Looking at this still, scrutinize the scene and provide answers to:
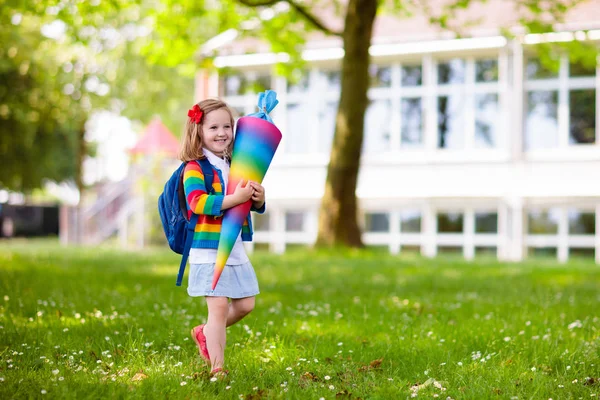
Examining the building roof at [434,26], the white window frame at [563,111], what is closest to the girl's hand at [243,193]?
the building roof at [434,26]

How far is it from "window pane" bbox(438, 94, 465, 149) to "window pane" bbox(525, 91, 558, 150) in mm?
1809

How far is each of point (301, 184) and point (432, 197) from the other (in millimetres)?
3807

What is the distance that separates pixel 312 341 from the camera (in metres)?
5.23

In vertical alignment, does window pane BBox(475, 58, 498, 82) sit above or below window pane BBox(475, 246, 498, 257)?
above

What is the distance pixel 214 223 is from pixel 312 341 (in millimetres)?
1399

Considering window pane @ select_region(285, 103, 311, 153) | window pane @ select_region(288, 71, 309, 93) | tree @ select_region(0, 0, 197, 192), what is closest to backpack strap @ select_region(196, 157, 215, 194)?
tree @ select_region(0, 0, 197, 192)

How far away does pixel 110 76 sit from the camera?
31.6 m

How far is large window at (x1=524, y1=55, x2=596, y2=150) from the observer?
20.4m

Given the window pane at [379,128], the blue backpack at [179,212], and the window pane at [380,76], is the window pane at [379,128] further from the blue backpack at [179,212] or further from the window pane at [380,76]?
the blue backpack at [179,212]

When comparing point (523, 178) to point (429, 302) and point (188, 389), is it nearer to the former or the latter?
point (429, 302)

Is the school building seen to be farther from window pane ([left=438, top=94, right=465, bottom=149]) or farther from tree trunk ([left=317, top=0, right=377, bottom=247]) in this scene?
tree trunk ([left=317, top=0, right=377, bottom=247])

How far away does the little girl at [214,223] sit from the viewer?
414 centimetres

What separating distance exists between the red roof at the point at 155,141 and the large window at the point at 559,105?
412 inches

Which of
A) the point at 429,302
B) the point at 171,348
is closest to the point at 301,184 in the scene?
the point at 429,302
